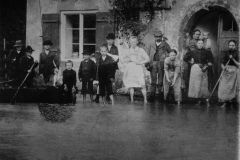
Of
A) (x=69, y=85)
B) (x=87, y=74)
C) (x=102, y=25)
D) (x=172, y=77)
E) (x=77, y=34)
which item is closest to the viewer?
(x=172, y=77)

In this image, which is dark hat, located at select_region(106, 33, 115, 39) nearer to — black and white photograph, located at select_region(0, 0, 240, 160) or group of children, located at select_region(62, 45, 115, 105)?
black and white photograph, located at select_region(0, 0, 240, 160)

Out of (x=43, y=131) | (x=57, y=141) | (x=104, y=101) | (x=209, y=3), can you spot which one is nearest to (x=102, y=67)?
(x=104, y=101)

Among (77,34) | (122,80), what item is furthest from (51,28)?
(122,80)

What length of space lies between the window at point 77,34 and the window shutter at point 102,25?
11.9 inches

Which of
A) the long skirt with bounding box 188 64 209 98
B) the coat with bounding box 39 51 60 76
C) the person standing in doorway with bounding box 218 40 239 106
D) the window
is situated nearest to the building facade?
the window

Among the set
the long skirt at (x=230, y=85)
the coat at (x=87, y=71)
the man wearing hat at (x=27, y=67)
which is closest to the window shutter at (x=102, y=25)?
the coat at (x=87, y=71)

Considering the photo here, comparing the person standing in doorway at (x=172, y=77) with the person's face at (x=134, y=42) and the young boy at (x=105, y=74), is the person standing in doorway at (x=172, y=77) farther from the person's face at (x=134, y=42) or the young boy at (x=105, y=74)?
the young boy at (x=105, y=74)

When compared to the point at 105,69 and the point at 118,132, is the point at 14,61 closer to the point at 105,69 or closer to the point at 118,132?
the point at 105,69

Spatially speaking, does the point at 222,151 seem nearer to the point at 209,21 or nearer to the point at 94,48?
the point at 209,21

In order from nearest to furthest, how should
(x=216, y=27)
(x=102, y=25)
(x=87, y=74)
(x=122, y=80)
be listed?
(x=87, y=74), (x=216, y=27), (x=122, y=80), (x=102, y=25)

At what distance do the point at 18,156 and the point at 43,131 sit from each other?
6.46 feet

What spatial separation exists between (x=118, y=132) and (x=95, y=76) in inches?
188

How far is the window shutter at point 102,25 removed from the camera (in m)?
14.9

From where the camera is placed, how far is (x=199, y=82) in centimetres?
1248
